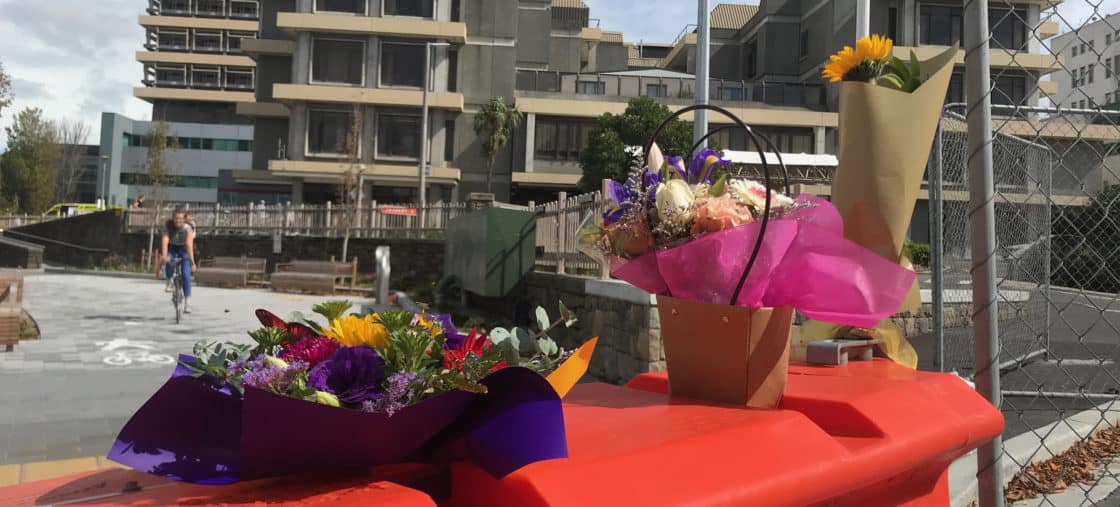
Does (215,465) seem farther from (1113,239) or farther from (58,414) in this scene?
(1113,239)

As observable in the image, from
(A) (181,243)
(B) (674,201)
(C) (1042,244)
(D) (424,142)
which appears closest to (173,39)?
(D) (424,142)

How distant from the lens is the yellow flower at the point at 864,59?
2326mm

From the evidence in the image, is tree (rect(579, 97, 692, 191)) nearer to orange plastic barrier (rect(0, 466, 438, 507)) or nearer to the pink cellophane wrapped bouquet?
the pink cellophane wrapped bouquet

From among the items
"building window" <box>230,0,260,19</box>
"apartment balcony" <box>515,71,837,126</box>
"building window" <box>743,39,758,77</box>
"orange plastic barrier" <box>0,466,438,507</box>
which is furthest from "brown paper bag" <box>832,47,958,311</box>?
"building window" <box>230,0,260,19</box>

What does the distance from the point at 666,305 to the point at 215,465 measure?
45.0 inches

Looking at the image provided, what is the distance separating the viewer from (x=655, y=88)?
43656 millimetres

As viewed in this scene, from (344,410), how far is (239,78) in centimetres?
7665

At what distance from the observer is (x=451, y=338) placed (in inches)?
54.4

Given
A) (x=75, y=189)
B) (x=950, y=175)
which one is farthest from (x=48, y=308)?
(x=75, y=189)

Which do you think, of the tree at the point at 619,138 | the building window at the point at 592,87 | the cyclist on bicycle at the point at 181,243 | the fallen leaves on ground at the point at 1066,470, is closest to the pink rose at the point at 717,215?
the fallen leaves on ground at the point at 1066,470

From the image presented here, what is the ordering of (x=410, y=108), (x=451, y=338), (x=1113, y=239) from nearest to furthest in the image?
1. (x=451, y=338)
2. (x=1113, y=239)
3. (x=410, y=108)

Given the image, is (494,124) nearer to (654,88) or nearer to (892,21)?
(654,88)

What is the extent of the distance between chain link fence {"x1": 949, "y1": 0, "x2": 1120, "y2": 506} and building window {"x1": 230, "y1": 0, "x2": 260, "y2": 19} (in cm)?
7235

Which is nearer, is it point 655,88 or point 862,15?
point 862,15
